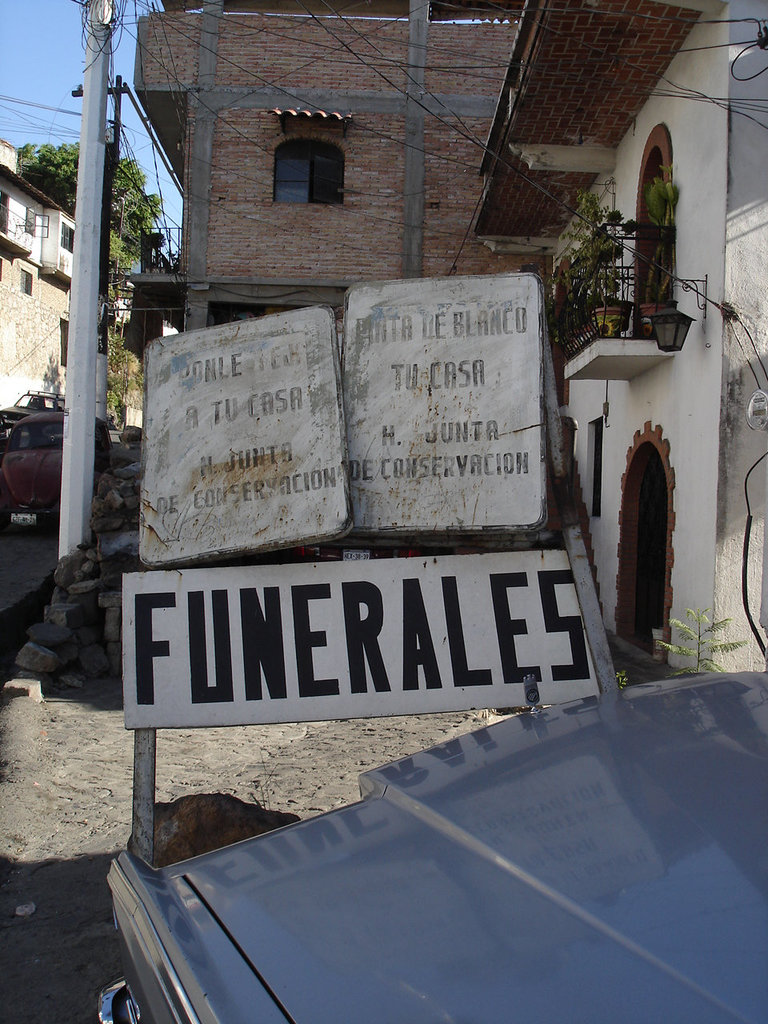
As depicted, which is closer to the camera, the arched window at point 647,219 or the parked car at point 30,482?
the arched window at point 647,219

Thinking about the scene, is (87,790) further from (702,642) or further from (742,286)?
(742,286)

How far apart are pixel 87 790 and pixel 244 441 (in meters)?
3.00

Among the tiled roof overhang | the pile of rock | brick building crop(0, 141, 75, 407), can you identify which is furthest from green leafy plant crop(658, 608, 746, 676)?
brick building crop(0, 141, 75, 407)

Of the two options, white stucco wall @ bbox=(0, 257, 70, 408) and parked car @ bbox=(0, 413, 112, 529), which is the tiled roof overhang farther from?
white stucco wall @ bbox=(0, 257, 70, 408)

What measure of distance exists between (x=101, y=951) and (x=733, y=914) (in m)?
2.69

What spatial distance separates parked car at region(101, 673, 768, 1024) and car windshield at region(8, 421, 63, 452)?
12240 mm

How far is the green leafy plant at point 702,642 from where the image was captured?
570 cm

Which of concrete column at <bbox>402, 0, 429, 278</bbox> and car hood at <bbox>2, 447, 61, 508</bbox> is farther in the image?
concrete column at <bbox>402, 0, 429, 278</bbox>

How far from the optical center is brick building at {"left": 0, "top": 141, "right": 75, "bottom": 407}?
101 ft

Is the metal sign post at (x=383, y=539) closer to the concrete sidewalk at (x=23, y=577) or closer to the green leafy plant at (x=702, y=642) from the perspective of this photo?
the green leafy plant at (x=702, y=642)

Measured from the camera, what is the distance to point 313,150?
15.6 meters

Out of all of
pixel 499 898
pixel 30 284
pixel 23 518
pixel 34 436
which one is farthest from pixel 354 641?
pixel 30 284

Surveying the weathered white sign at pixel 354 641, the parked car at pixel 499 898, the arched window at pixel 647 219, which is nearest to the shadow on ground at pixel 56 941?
the weathered white sign at pixel 354 641

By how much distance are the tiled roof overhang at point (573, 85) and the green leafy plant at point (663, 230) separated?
958mm
